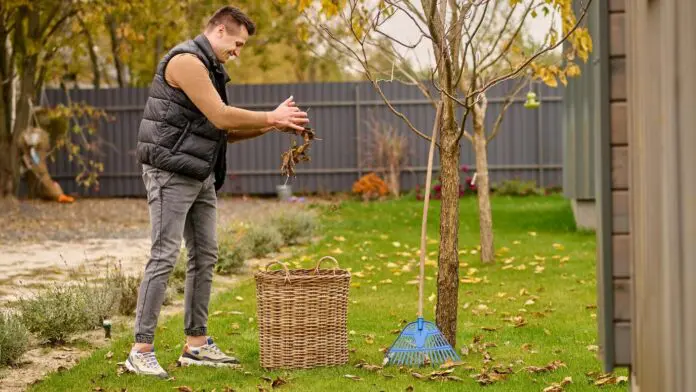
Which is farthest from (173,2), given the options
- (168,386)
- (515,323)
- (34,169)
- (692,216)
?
(692,216)

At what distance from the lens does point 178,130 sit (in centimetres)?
570

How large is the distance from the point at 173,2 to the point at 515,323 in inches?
480

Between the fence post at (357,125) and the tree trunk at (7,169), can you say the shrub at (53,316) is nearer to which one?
the tree trunk at (7,169)

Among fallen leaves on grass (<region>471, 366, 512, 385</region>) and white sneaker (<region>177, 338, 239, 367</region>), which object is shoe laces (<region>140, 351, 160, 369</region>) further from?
fallen leaves on grass (<region>471, 366, 512, 385</region>)

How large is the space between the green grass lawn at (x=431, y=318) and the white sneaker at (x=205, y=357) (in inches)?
3.2

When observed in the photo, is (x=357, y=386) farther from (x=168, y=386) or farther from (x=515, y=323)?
(x=515, y=323)

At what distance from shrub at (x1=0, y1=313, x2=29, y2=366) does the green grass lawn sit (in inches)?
14.0

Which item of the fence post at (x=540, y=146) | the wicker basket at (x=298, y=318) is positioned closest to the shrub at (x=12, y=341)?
the wicker basket at (x=298, y=318)

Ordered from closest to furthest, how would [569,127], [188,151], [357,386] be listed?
1. [357,386]
2. [188,151]
3. [569,127]

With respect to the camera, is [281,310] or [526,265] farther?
[526,265]

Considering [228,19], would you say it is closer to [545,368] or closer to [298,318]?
[298,318]

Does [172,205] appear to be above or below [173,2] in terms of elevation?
below

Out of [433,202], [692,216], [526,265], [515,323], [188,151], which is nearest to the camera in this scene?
[692,216]

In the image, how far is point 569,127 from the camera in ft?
50.1
